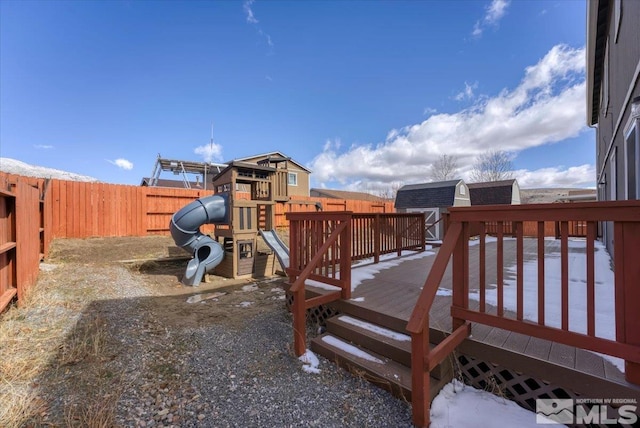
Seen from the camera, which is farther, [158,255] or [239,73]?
[239,73]

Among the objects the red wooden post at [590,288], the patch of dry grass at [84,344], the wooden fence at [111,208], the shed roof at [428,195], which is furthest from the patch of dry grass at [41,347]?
the shed roof at [428,195]

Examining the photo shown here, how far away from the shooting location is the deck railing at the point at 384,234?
500 centimetres

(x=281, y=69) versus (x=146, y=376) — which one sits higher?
(x=281, y=69)

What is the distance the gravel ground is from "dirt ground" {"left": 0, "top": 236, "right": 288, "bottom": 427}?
0.03ft

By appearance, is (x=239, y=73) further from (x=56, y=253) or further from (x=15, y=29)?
(x=56, y=253)

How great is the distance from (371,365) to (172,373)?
6.08 ft

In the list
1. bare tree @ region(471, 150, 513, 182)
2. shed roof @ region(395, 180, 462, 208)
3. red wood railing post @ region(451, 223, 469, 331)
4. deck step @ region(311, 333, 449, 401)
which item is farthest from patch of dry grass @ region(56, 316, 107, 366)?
bare tree @ region(471, 150, 513, 182)

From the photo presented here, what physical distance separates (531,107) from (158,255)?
26.8 metres

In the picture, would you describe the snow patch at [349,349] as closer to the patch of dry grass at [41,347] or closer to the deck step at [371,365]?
the deck step at [371,365]

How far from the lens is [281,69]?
10.8 meters

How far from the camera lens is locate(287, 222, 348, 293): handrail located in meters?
2.66

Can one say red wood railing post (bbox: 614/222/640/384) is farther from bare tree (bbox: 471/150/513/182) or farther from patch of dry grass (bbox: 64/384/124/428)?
bare tree (bbox: 471/150/513/182)

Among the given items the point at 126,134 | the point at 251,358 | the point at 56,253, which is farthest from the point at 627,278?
the point at 126,134

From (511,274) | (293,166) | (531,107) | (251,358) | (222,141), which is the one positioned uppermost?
(531,107)
